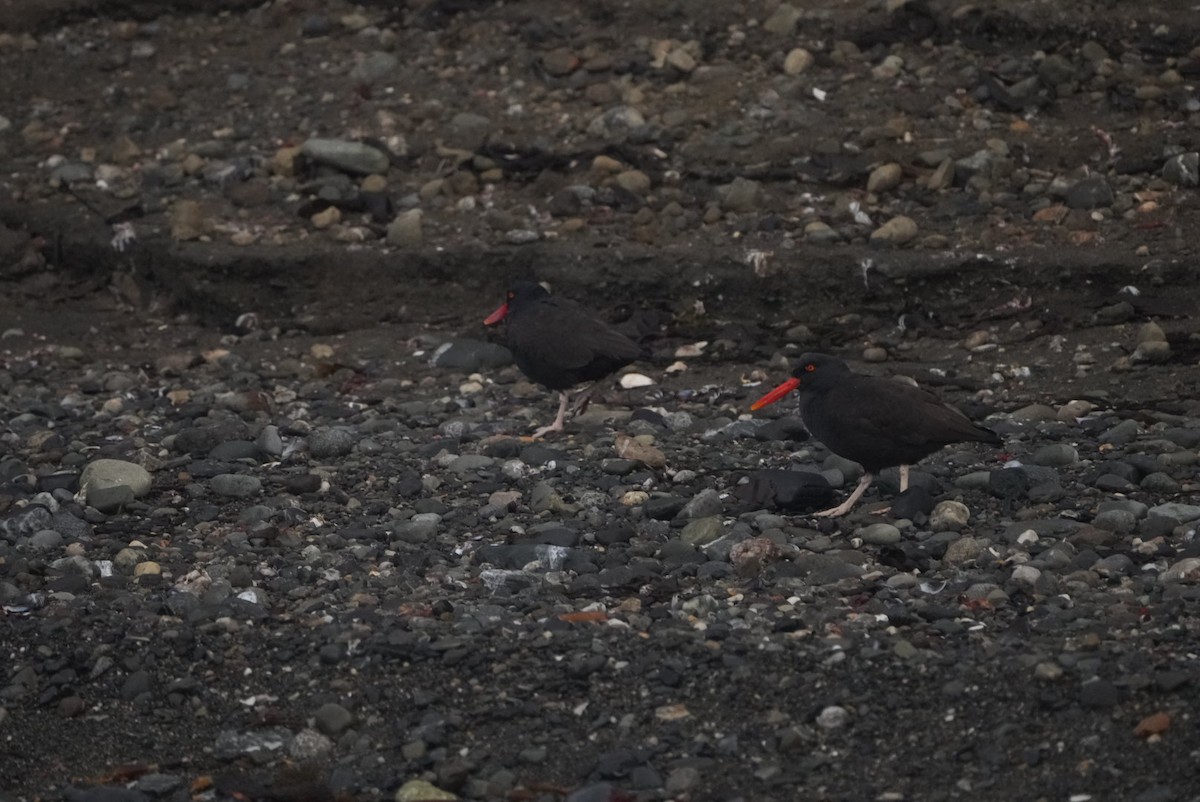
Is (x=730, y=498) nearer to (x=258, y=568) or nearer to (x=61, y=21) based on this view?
(x=258, y=568)

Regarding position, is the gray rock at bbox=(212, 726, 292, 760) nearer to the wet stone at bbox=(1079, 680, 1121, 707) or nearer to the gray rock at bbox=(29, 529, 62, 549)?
the gray rock at bbox=(29, 529, 62, 549)

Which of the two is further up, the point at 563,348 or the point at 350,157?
the point at 563,348

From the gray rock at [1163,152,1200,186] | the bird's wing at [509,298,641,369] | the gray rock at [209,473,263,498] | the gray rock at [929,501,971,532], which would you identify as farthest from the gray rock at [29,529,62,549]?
the gray rock at [1163,152,1200,186]

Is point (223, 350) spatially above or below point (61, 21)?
below

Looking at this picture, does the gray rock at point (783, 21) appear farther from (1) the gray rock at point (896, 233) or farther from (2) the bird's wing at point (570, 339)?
(2) the bird's wing at point (570, 339)

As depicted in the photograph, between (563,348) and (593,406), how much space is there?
0.55 meters

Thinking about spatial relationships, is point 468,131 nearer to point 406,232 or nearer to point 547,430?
point 406,232

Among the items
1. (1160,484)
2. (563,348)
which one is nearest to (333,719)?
(563,348)

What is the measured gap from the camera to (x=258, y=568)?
5.90 meters

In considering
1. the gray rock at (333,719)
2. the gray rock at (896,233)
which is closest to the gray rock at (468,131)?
the gray rock at (896,233)

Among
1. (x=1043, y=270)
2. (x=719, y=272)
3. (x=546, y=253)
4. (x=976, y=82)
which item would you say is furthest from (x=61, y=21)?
(x=1043, y=270)

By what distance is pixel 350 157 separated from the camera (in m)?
9.75

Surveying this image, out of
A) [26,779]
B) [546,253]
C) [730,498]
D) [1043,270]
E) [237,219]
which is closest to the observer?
[26,779]

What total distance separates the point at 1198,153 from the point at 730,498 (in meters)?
4.24
